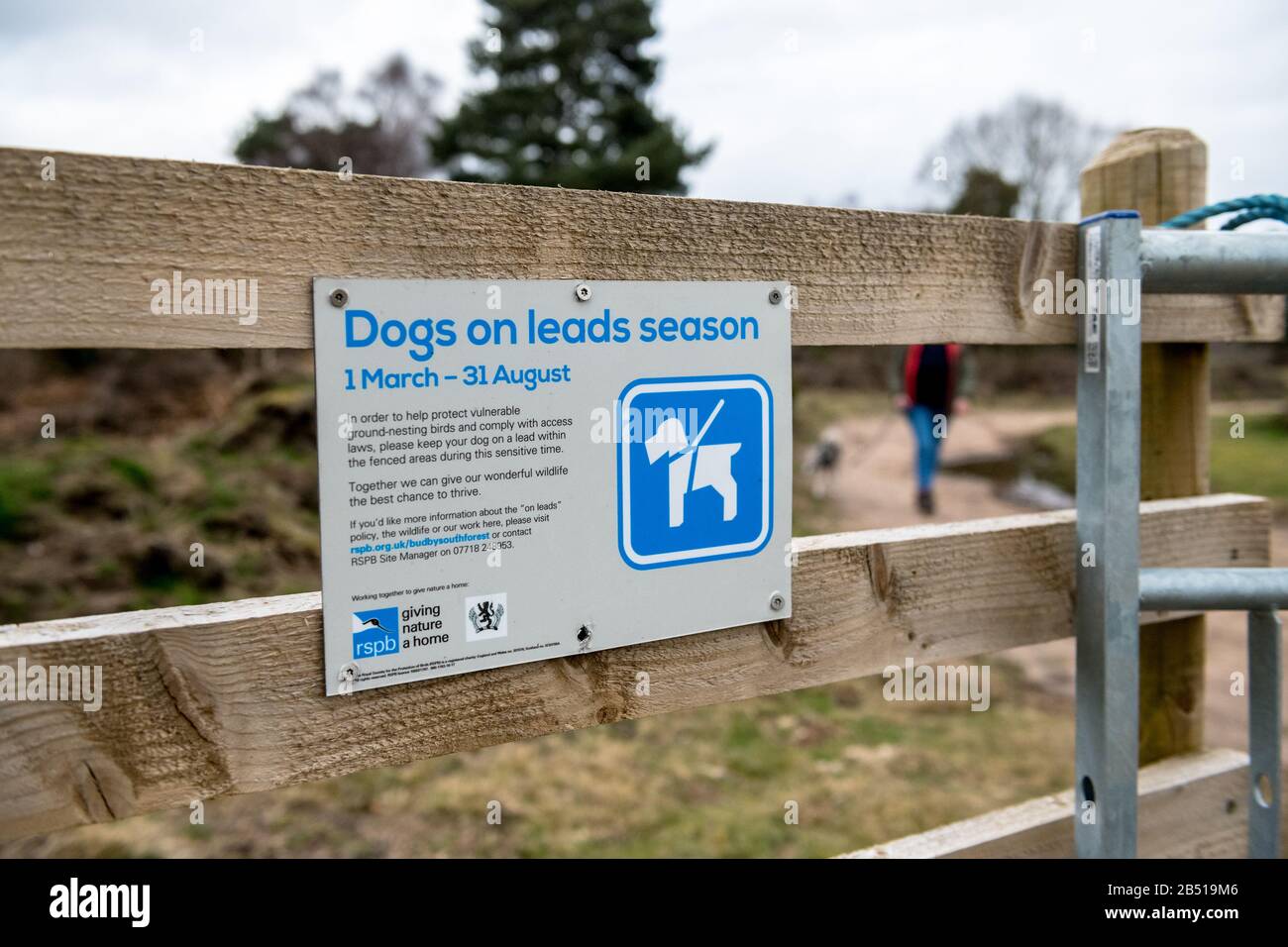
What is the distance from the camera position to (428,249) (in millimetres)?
1144

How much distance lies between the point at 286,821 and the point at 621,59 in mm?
18397

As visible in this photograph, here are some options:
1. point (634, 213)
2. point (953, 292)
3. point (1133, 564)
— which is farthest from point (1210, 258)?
point (634, 213)

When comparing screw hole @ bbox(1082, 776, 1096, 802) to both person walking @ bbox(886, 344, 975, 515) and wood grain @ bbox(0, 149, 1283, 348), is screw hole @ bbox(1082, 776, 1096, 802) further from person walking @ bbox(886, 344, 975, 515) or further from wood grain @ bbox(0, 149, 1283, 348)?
person walking @ bbox(886, 344, 975, 515)

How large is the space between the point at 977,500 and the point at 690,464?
10562 millimetres

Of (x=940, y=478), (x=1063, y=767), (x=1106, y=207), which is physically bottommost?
(x=1063, y=767)

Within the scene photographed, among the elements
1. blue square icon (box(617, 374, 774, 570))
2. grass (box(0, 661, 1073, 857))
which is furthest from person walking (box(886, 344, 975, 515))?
blue square icon (box(617, 374, 774, 570))

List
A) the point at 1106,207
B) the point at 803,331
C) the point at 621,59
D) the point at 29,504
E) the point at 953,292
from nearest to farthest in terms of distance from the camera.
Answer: the point at 803,331 < the point at 953,292 < the point at 1106,207 < the point at 29,504 < the point at 621,59

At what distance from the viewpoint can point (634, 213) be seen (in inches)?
50.8

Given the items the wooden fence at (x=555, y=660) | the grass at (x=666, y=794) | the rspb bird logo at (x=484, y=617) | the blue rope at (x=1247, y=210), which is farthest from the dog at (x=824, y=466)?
the rspb bird logo at (x=484, y=617)

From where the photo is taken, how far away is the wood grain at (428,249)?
977 mm

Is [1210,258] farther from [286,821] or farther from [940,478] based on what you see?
→ [940,478]

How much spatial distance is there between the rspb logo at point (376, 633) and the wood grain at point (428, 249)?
0.31m

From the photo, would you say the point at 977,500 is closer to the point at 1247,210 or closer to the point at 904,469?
the point at 904,469

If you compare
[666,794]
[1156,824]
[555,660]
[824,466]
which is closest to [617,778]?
[666,794]
